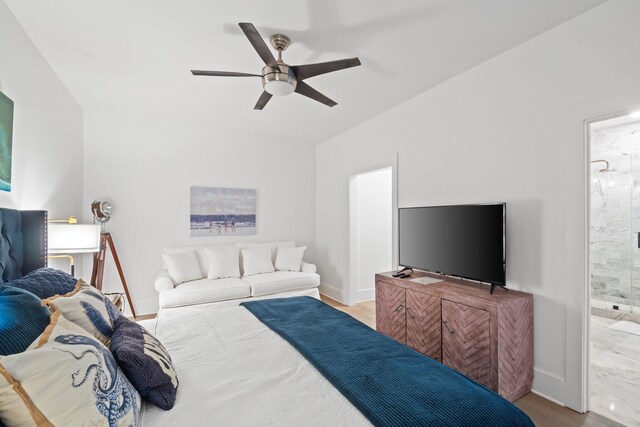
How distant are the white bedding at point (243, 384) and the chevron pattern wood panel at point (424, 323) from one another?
147 centimetres

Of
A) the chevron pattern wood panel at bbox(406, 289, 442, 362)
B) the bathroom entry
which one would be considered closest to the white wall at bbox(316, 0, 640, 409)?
the chevron pattern wood panel at bbox(406, 289, 442, 362)

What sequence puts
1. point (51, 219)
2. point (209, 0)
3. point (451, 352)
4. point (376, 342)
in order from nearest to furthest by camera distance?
point (376, 342) → point (209, 0) → point (451, 352) → point (51, 219)

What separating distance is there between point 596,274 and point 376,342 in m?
4.25

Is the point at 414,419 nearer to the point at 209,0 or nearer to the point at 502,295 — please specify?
the point at 502,295

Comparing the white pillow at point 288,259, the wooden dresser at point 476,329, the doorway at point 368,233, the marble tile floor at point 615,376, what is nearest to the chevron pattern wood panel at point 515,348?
the wooden dresser at point 476,329

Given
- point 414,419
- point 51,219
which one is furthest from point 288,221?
point 414,419

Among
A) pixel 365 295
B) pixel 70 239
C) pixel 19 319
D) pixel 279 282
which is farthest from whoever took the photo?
pixel 365 295

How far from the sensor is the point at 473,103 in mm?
2869

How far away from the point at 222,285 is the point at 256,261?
0.72m

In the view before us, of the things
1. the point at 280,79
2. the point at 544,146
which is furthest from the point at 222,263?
the point at 544,146

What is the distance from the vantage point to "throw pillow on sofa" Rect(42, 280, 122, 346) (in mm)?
1264

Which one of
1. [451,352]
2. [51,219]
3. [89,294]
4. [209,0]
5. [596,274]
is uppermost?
[209,0]

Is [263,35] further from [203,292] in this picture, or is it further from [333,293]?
[333,293]

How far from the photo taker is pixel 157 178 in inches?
174
